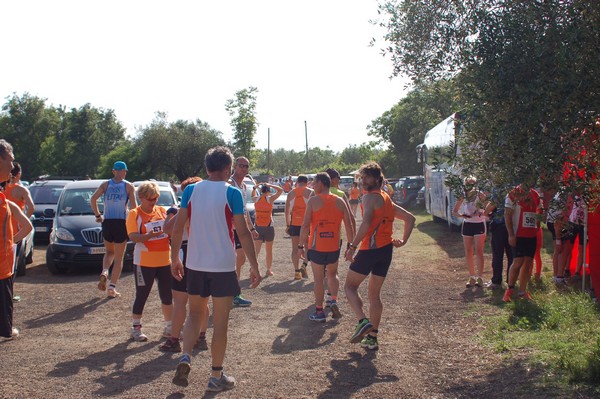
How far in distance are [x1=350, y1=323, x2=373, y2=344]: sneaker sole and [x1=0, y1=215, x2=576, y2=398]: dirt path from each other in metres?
0.14

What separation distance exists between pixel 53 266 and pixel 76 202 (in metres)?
1.59

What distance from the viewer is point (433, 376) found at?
6.30 meters

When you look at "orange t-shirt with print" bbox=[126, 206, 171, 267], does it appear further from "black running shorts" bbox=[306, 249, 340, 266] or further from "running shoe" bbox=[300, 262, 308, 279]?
"running shoe" bbox=[300, 262, 308, 279]

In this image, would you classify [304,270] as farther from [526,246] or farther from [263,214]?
[526,246]

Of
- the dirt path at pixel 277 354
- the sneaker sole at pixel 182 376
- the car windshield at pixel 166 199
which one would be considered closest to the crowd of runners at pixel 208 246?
the sneaker sole at pixel 182 376

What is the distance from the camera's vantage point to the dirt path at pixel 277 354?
590 cm

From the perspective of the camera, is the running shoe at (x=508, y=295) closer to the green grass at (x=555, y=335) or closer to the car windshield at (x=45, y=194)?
the green grass at (x=555, y=335)

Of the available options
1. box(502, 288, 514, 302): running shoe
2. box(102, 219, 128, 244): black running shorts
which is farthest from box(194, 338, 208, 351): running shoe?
box(502, 288, 514, 302): running shoe

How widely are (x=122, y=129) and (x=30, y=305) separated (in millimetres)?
73105

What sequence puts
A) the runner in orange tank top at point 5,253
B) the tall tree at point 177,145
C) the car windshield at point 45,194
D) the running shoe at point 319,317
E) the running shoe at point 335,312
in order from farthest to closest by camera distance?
the tall tree at point 177,145 < the car windshield at point 45,194 < the running shoe at point 335,312 < the running shoe at point 319,317 < the runner in orange tank top at point 5,253

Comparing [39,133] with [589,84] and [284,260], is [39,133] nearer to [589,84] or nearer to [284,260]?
[284,260]

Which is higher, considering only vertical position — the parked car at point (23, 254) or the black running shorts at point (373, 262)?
the black running shorts at point (373, 262)

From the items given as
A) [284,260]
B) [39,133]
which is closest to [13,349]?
[284,260]

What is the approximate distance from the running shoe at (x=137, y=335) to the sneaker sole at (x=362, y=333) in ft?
7.72
